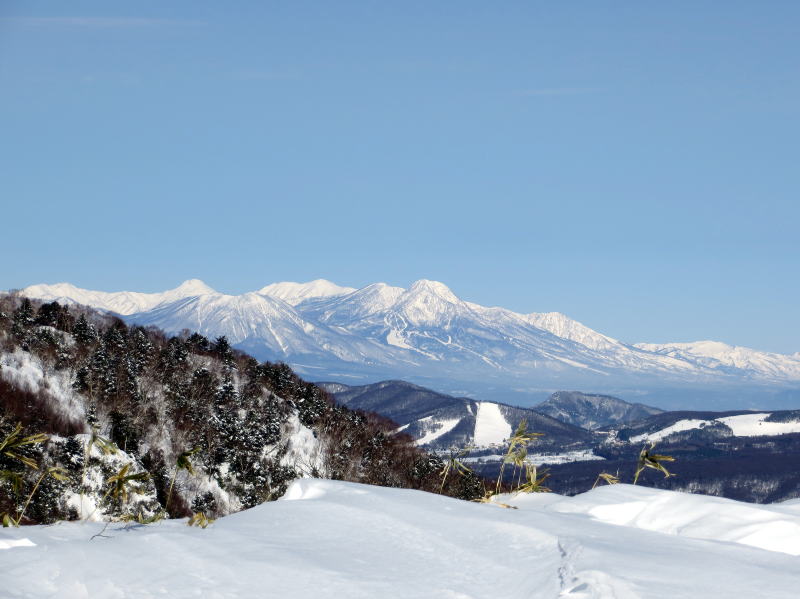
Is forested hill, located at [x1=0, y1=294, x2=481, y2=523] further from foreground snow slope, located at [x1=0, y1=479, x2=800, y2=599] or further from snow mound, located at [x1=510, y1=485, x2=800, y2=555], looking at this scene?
foreground snow slope, located at [x1=0, y1=479, x2=800, y2=599]

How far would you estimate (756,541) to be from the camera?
23.0 feet

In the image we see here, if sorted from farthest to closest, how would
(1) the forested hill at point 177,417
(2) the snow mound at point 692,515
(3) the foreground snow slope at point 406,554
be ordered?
(1) the forested hill at point 177,417 → (2) the snow mound at point 692,515 → (3) the foreground snow slope at point 406,554

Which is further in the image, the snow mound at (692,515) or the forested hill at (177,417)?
the forested hill at (177,417)

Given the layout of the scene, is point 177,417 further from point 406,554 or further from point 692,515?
point 406,554

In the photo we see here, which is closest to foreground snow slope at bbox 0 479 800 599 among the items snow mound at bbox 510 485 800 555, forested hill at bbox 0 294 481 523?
snow mound at bbox 510 485 800 555

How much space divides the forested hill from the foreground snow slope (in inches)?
2387

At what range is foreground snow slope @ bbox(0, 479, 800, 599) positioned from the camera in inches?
203

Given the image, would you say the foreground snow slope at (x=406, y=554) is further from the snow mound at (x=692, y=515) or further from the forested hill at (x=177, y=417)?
the forested hill at (x=177, y=417)

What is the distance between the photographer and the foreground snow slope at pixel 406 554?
16.9 ft

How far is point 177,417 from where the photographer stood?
85.0 meters

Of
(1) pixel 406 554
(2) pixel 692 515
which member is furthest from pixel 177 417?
(1) pixel 406 554

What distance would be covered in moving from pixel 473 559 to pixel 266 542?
5.66 feet

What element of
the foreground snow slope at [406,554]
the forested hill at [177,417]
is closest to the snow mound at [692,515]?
the foreground snow slope at [406,554]

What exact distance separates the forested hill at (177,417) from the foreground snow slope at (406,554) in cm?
6063
